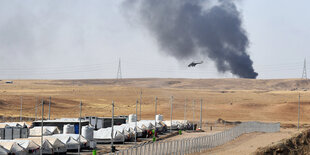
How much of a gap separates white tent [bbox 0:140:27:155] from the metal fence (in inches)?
315

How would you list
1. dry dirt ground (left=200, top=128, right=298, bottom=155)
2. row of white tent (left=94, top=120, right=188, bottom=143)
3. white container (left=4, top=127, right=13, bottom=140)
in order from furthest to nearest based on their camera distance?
row of white tent (left=94, top=120, right=188, bottom=143)
white container (left=4, top=127, right=13, bottom=140)
dry dirt ground (left=200, top=128, right=298, bottom=155)

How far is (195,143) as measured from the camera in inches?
1884

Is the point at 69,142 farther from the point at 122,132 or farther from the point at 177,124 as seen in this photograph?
the point at 177,124

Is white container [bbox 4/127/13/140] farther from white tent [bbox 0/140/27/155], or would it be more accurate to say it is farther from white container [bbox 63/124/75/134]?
white tent [bbox 0/140/27/155]

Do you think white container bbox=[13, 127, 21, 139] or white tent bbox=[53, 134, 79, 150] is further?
white container bbox=[13, 127, 21, 139]

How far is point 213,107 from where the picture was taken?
13750 centimetres

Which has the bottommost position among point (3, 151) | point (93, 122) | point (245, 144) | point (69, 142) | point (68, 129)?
point (245, 144)

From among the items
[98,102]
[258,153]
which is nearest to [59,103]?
[98,102]

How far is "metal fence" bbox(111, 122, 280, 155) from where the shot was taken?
39.8 meters

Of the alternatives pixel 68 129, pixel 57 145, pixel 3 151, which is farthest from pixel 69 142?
pixel 3 151

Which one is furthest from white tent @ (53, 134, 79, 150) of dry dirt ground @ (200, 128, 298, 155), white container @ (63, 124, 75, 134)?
dry dirt ground @ (200, 128, 298, 155)

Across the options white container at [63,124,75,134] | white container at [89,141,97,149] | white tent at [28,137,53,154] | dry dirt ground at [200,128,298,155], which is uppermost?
white container at [63,124,75,134]

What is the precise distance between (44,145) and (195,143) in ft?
42.0

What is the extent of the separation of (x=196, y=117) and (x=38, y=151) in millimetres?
75936
